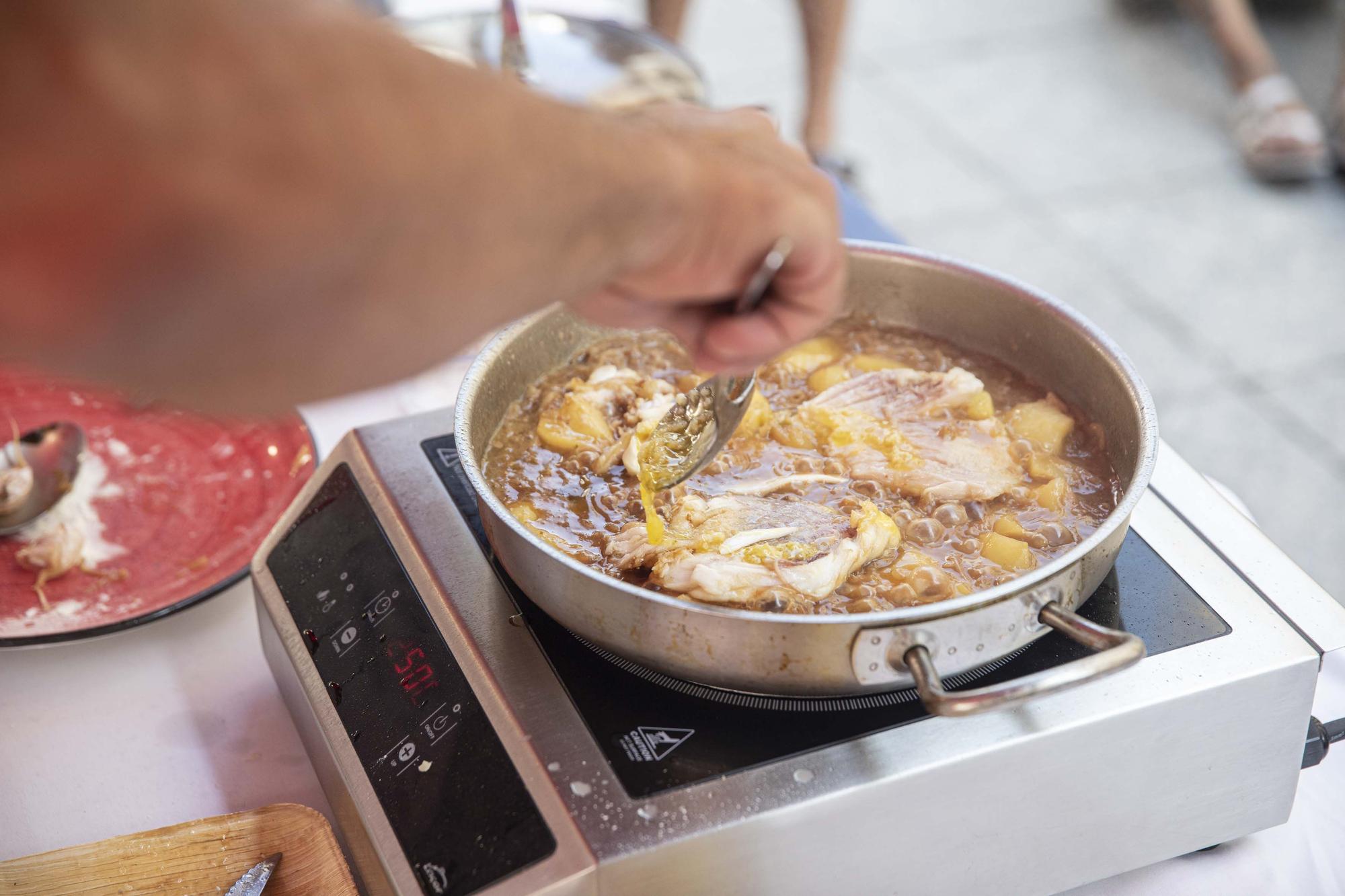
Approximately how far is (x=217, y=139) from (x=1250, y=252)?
4067mm

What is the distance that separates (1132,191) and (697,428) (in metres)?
3.59

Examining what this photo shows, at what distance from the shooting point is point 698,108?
3.20ft

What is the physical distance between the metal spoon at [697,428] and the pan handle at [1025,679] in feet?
1.09

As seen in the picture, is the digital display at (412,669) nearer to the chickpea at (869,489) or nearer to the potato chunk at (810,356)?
the chickpea at (869,489)

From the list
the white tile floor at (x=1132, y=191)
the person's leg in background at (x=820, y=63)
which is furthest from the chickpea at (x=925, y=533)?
the person's leg in background at (x=820, y=63)

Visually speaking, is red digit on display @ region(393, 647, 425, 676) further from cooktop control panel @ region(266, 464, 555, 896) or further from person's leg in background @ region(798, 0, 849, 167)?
person's leg in background @ region(798, 0, 849, 167)

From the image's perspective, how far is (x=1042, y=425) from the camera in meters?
1.32

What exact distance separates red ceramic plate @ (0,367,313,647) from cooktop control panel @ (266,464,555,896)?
0.66ft

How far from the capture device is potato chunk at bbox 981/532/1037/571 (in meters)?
1.16

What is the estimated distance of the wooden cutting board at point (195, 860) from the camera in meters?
1.07

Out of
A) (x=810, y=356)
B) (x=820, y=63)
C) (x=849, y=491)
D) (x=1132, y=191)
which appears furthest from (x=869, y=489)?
(x=1132, y=191)

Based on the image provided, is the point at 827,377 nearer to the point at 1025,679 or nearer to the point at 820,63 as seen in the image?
the point at 1025,679

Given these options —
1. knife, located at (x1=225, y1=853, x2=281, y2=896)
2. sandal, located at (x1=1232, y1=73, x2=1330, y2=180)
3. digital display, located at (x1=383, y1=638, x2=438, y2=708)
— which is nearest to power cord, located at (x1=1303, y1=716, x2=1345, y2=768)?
digital display, located at (x1=383, y1=638, x2=438, y2=708)

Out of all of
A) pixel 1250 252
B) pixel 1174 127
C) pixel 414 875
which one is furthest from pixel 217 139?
pixel 1174 127
